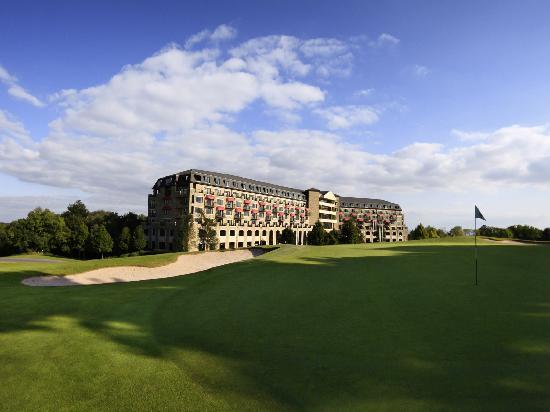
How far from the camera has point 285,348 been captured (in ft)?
38.3

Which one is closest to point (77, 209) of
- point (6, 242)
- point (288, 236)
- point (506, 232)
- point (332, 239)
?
point (6, 242)

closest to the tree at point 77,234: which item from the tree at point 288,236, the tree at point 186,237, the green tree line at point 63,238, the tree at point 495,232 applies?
the green tree line at point 63,238

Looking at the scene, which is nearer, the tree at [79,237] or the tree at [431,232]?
the tree at [79,237]

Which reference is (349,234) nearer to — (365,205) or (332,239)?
(332,239)

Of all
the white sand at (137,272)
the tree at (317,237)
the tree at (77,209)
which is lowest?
the white sand at (137,272)

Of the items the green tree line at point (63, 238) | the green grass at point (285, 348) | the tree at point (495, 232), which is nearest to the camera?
the green grass at point (285, 348)

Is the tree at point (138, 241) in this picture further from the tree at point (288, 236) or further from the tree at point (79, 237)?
the tree at point (288, 236)

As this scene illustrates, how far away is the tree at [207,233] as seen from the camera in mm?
79438

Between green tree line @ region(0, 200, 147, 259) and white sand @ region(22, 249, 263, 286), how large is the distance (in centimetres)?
4773

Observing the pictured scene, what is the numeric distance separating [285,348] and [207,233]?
232 ft

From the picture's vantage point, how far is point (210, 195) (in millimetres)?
95938

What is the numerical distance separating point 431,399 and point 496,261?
28.4 meters

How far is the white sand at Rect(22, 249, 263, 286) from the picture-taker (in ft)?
103

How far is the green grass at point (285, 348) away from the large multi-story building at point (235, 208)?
68650mm
